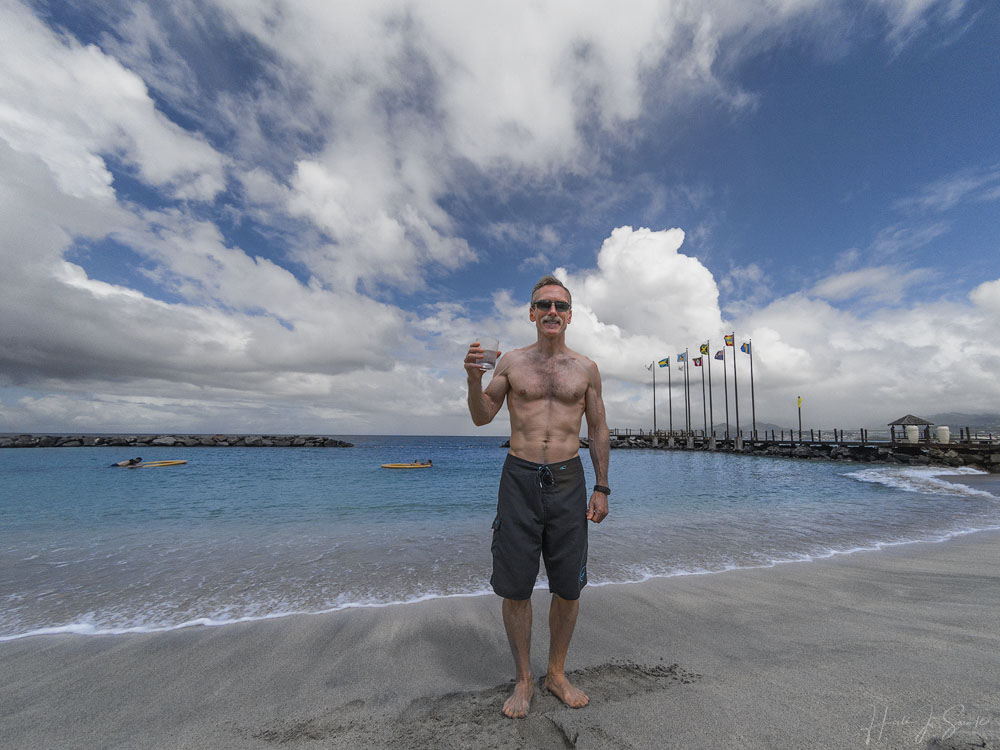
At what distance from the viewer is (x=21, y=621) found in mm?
4352

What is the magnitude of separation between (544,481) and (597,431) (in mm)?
639

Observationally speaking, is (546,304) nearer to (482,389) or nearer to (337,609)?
(482,389)

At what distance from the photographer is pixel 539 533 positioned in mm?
2686

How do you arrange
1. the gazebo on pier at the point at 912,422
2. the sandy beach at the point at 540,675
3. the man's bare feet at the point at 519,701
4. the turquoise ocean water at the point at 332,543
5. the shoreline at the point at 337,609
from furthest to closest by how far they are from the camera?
the gazebo on pier at the point at 912,422 → the turquoise ocean water at the point at 332,543 → the shoreline at the point at 337,609 → the man's bare feet at the point at 519,701 → the sandy beach at the point at 540,675

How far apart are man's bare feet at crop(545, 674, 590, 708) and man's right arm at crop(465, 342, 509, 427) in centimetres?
169

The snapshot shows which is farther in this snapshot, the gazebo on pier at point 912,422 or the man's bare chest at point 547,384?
the gazebo on pier at point 912,422

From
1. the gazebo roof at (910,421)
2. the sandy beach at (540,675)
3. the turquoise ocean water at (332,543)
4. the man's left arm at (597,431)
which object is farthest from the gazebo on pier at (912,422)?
the man's left arm at (597,431)

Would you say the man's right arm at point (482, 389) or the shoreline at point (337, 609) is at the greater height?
the man's right arm at point (482, 389)

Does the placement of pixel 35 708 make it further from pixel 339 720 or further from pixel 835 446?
pixel 835 446

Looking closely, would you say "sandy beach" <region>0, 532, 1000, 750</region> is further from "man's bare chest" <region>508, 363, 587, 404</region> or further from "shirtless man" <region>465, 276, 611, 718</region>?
"man's bare chest" <region>508, 363, 587, 404</region>

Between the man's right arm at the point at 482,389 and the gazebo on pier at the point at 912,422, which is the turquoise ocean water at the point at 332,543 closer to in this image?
the man's right arm at the point at 482,389

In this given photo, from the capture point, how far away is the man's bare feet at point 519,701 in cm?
244

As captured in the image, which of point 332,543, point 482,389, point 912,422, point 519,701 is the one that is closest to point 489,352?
point 482,389

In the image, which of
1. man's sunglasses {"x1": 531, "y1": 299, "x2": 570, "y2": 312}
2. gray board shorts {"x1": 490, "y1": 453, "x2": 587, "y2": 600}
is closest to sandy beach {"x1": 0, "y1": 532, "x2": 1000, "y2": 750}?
gray board shorts {"x1": 490, "y1": 453, "x2": 587, "y2": 600}
